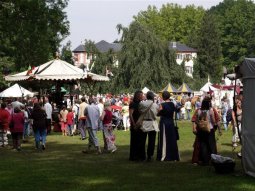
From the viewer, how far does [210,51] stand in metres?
119

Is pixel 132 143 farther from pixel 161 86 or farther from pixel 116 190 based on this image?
pixel 161 86

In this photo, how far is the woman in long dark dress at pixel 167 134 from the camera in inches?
637

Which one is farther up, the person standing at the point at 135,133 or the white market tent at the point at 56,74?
the white market tent at the point at 56,74

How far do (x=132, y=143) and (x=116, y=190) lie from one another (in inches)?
222

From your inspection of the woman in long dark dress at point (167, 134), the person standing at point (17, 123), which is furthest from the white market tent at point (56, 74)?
the woman in long dark dress at point (167, 134)

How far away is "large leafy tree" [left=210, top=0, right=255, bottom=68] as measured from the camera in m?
114

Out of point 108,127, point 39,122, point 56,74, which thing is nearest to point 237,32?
point 56,74

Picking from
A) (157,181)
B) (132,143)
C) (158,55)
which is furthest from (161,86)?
(157,181)

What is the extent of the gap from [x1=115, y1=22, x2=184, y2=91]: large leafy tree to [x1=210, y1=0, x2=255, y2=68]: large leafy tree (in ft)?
154

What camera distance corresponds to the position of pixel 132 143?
16.8m

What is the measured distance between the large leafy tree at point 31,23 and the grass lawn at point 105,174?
13.0 meters

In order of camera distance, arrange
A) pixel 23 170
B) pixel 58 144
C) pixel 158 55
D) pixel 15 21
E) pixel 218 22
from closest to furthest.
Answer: pixel 23 170 → pixel 58 144 → pixel 15 21 → pixel 158 55 → pixel 218 22

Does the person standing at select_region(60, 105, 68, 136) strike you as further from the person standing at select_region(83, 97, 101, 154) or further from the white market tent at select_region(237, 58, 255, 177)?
the white market tent at select_region(237, 58, 255, 177)

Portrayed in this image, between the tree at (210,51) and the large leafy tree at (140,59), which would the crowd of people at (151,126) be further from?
the tree at (210,51)
